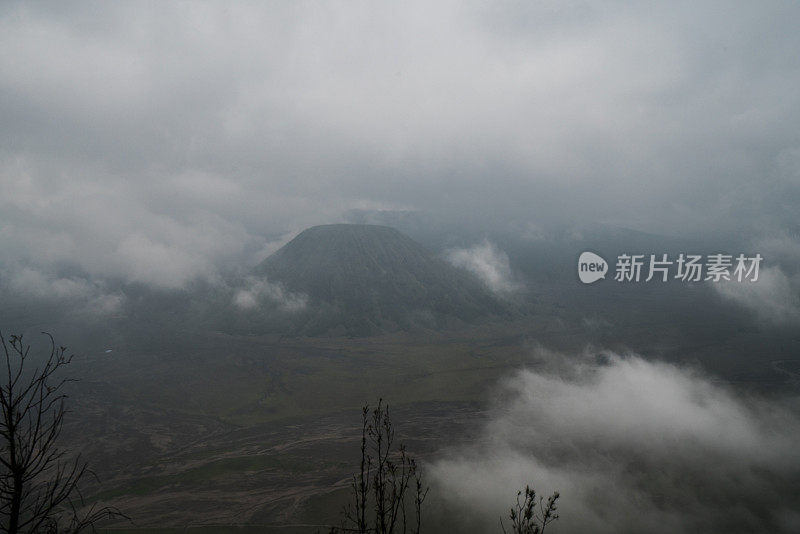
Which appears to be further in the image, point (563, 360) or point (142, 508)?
point (563, 360)

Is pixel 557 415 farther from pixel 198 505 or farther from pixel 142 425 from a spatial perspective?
pixel 142 425

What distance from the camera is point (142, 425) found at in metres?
91.7

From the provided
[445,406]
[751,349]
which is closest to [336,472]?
[445,406]

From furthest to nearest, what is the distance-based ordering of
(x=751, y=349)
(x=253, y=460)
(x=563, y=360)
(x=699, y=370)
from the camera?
1. (x=751, y=349)
2. (x=563, y=360)
3. (x=699, y=370)
4. (x=253, y=460)

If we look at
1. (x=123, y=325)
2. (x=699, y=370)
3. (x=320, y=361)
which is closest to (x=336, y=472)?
(x=320, y=361)

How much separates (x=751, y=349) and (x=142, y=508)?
181410 millimetres

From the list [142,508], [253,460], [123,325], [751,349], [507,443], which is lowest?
[142,508]

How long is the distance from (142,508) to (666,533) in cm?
6451

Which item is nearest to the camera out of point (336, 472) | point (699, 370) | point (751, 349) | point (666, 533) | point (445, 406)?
point (666, 533)

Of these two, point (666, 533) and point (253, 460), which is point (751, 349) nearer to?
point (666, 533)

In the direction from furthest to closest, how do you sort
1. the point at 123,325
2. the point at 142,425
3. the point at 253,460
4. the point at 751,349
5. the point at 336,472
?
the point at 123,325, the point at 751,349, the point at 142,425, the point at 253,460, the point at 336,472

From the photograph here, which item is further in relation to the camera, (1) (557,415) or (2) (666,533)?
(1) (557,415)

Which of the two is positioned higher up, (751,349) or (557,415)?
(751,349)

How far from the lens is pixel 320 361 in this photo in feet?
481
